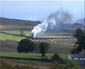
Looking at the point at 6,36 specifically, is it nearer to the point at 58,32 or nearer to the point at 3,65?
the point at 58,32

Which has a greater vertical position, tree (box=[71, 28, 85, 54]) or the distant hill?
the distant hill

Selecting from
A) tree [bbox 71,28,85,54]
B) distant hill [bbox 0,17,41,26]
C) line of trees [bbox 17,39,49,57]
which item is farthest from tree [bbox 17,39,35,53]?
tree [bbox 71,28,85,54]

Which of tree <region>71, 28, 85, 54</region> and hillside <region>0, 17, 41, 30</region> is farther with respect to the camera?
hillside <region>0, 17, 41, 30</region>

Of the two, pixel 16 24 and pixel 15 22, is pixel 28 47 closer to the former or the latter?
pixel 15 22

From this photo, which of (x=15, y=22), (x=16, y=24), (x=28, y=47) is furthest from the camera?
(x=16, y=24)

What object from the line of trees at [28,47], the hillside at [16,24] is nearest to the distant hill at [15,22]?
the hillside at [16,24]

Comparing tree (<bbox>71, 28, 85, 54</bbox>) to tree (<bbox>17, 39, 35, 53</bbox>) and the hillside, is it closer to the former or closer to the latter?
the hillside

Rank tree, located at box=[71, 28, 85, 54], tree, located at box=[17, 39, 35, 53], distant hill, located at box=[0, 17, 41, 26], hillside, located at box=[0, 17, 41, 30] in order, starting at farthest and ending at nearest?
hillside, located at box=[0, 17, 41, 30]
distant hill, located at box=[0, 17, 41, 26]
tree, located at box=[71, 28, 85, 54]
tree, located at box=[17, 39, 35, 53]

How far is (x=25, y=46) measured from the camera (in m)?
16.2

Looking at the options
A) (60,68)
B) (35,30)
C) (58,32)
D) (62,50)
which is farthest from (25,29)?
(60,68)

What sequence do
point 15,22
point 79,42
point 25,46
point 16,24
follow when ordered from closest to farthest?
1. point 25,46
2. point 79,42
3. point 15,22
4. point 16,24

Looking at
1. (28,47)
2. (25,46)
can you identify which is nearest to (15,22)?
(28,47)

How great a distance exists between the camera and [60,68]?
9.67 meters

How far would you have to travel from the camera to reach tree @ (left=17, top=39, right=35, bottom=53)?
53.4 feet
